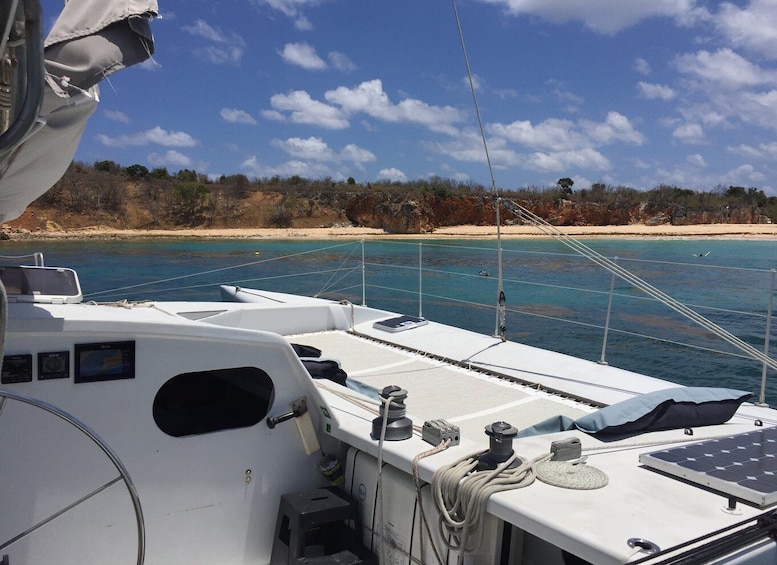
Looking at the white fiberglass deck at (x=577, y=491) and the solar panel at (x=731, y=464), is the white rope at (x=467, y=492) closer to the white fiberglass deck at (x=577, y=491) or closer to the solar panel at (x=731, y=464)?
the white fiberglass deck at (x=577, y=491)

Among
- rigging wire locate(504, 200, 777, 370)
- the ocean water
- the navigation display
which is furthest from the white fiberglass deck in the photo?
the ocean water

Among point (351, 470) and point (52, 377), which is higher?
point (52, 377)

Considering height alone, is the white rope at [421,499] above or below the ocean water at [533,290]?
above

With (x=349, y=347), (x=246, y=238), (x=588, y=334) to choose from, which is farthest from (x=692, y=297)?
(x=246, y=238)

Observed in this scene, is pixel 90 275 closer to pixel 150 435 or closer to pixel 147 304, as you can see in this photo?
pixel 147 304

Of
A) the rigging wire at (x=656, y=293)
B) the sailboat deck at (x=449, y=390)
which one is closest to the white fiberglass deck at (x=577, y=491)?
the sailboat deck at (x=449, y=390)

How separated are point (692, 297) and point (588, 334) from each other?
19.0 ft

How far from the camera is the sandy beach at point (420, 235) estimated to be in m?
40.7

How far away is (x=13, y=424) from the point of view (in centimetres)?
222

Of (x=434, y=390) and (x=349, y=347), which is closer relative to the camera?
(x=434, y=390)

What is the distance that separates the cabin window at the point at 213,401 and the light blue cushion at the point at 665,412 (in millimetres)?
1470

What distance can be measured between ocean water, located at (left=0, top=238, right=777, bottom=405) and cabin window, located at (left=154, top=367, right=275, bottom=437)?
8.41 ft

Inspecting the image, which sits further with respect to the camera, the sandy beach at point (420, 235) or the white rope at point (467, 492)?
the sandy beach at point (420, 235)

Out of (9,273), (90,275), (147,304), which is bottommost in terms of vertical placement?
(90,275)
